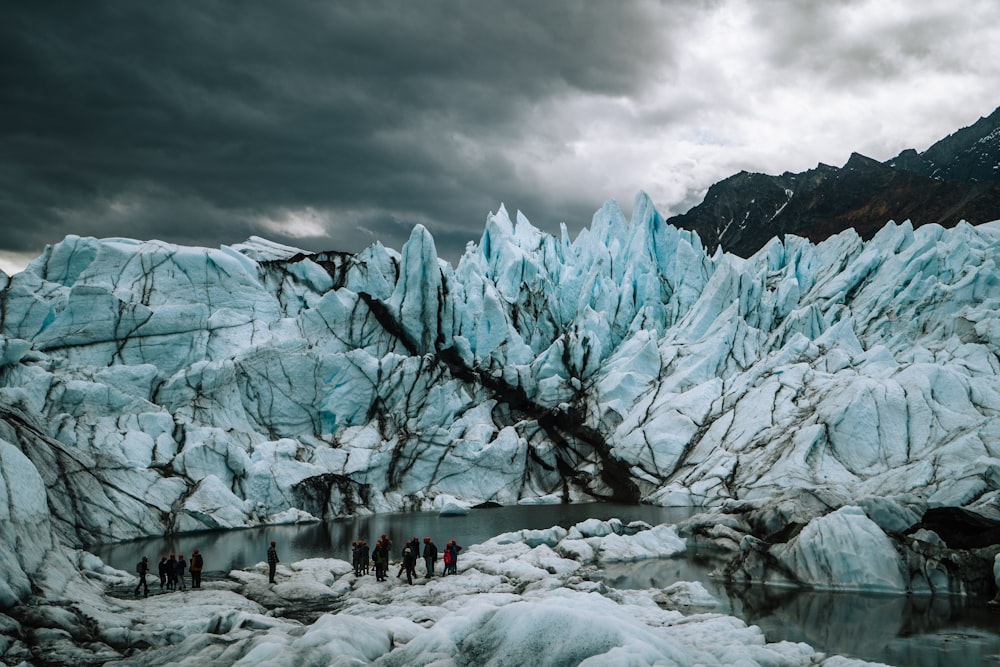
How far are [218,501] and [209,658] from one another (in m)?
33.5

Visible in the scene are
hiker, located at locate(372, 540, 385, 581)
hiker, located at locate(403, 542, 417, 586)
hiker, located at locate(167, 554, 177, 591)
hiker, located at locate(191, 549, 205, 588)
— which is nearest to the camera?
hiker, located at locate(167, 554, 177, 591)

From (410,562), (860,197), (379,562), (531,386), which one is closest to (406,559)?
(410,562)

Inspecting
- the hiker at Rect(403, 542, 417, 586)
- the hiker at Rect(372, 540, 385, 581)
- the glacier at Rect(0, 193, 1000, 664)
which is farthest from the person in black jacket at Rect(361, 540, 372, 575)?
the glacier at Rect(0, 193, 1000, 664)

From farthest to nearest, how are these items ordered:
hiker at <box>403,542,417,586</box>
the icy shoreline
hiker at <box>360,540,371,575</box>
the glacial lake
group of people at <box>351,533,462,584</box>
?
hiker at <box>360,540,371,575</box> < group of people at <box>351,533,462,584</box> < hiker at <box>403,542,417,586</box> < the glacial lake < the icy shoreline

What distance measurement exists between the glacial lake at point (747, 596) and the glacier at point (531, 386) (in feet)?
6.77

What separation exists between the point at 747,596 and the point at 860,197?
436ft

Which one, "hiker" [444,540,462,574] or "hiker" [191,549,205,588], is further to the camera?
"hiker" [444,540,462,574]

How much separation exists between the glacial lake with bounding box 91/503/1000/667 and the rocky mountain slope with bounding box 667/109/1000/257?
94.8 meters

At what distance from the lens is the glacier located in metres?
36.1

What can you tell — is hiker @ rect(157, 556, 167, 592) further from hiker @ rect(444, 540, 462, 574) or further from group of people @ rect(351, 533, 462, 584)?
hiker @ rect(444, 540, 462, 574)

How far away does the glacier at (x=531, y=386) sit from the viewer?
36.1 metres

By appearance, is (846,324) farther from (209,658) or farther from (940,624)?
(209,658)

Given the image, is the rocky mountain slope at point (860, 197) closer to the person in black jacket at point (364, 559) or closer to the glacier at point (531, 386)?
the glacier at point (531, 386)

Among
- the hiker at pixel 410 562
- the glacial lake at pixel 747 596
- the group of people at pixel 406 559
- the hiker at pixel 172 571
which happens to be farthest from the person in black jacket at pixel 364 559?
the hiker at pixel 172 571
